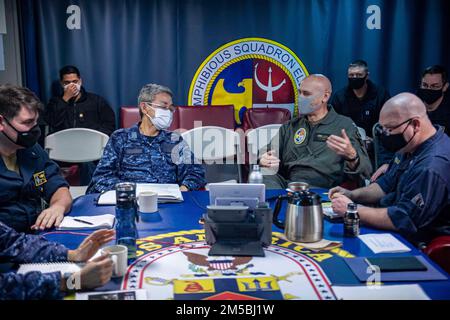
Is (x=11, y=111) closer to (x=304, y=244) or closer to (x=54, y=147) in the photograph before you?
(x=304, y=244)

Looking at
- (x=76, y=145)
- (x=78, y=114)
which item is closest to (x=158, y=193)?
(x=76, y=145)

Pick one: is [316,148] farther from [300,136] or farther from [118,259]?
[118,259]

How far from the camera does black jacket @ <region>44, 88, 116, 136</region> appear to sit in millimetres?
4848

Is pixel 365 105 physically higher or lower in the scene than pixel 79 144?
higher

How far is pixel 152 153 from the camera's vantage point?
3316mm

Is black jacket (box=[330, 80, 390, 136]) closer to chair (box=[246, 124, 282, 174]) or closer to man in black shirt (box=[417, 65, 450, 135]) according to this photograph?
man in black shirt (box=[417, 65, 450, 135])

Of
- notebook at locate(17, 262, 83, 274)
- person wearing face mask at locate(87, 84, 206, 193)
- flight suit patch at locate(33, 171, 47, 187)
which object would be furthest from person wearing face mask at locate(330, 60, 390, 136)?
notebook at locate(17, 262, 83, 274)

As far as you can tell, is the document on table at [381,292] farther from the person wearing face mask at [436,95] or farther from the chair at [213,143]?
the person wearing face mask at [436,95]

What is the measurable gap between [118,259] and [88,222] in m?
0.64

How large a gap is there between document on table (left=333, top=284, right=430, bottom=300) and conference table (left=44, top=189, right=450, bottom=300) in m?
0.02

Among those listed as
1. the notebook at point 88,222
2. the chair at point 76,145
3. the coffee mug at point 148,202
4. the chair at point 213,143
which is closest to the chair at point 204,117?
the chair at point 213,143

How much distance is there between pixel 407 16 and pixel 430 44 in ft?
1.29

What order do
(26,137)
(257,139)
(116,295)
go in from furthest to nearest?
1. (257,139)
2. (26,137)
3. (116,295)
